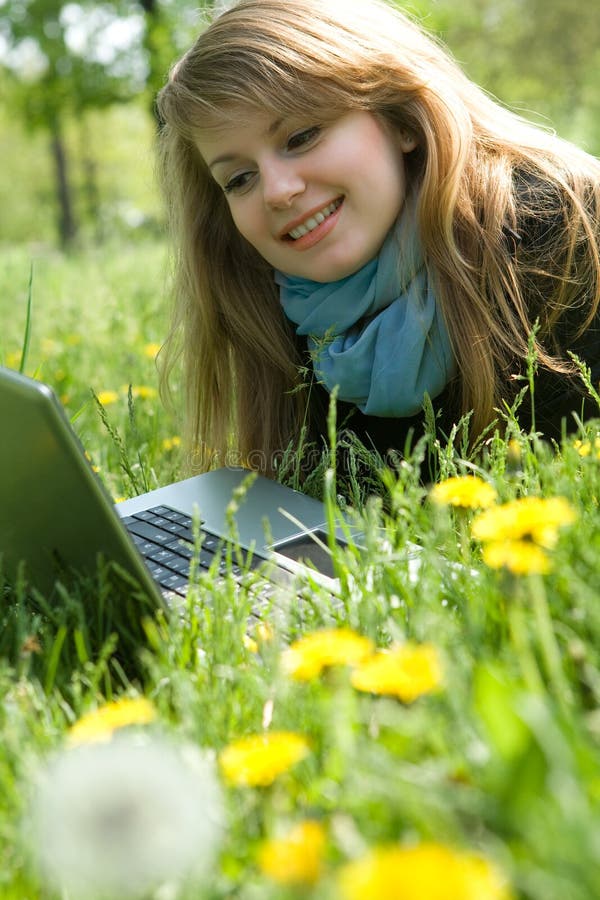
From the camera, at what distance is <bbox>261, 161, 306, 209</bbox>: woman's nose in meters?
2.02

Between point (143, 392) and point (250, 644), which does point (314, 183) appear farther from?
point (250, 644)

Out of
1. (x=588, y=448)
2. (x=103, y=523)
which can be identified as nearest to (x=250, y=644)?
(x=103, y=523)

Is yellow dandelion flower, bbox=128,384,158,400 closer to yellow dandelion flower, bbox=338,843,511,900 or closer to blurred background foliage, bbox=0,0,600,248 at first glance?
blurred background foliage, bbox=0,0,600,248

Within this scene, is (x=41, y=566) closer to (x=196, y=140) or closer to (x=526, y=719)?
(x=526, y=719)

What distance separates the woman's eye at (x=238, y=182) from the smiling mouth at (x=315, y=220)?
15 cm

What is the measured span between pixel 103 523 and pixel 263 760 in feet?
1.45

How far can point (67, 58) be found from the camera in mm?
13461

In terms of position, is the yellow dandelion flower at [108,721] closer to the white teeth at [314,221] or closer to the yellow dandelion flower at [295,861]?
the yellow dandelion flower at [295,861]

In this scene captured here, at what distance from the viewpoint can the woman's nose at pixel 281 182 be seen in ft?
6.64

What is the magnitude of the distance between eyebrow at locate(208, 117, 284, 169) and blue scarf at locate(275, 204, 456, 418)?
339 mm

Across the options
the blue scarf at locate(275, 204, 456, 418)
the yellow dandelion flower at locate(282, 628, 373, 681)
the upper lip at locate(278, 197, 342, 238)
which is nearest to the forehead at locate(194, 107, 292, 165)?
the upper lip at locate(278, 197, 342, 238)

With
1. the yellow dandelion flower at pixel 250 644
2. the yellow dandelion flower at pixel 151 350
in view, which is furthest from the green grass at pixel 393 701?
the yellow dandelion flower at pixel 151 350

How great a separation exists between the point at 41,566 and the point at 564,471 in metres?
0.73

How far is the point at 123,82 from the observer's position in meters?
Result: 13.6
